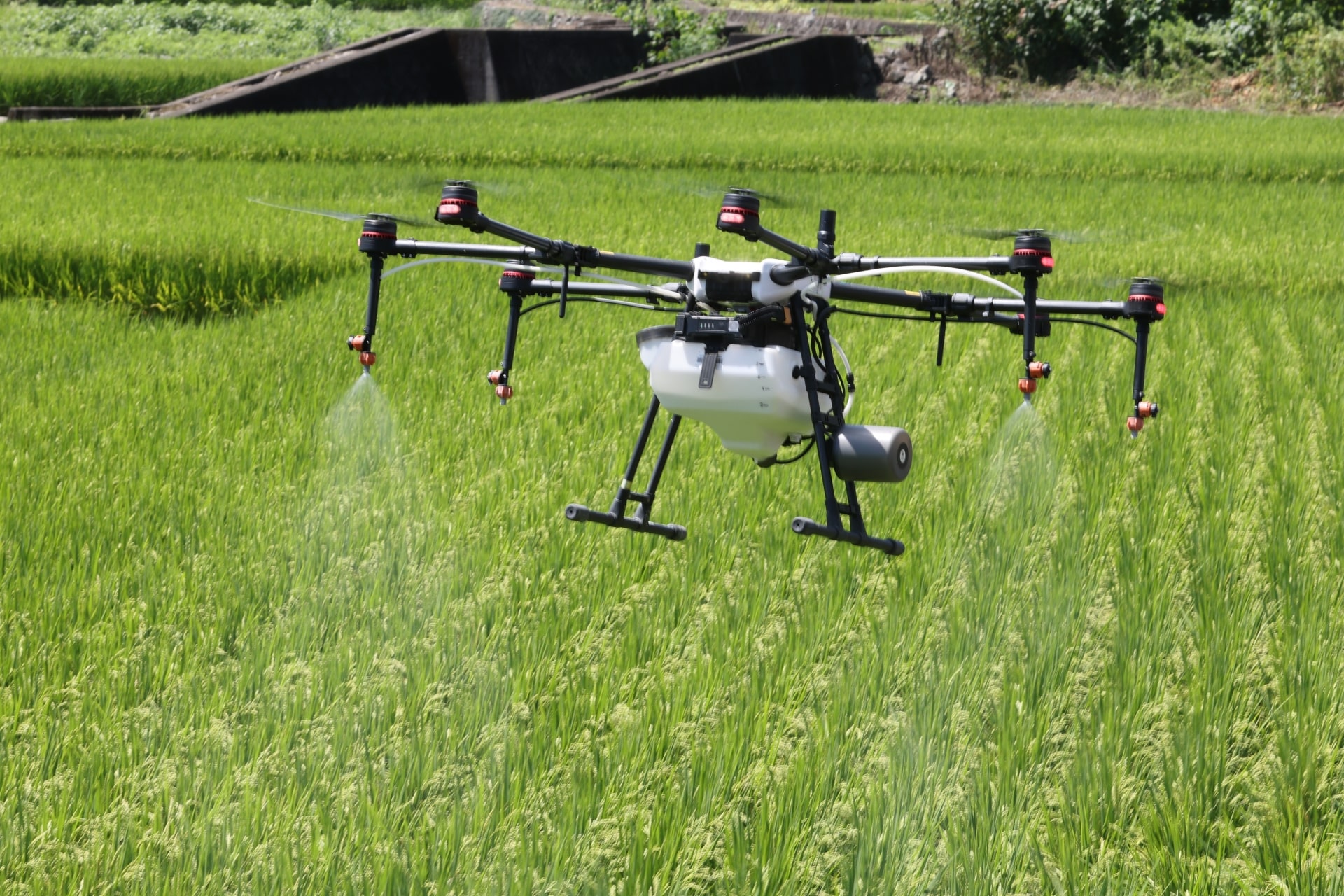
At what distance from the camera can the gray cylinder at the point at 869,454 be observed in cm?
197

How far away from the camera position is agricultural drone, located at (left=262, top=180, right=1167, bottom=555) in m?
1.93

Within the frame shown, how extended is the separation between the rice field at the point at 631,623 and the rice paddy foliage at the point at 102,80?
49.0 ft

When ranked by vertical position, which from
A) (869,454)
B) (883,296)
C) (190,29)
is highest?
(190,29)

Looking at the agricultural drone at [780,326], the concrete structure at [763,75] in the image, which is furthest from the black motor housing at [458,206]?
the concrete structure at [763,75]

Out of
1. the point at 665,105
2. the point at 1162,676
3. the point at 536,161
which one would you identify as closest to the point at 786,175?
the point at 536,161

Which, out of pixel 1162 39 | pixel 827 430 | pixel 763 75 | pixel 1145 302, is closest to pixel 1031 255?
pixel 1145 302

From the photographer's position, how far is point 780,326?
6.72 ft

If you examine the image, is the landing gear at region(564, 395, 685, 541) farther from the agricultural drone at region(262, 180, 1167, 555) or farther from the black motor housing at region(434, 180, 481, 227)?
the black motor housing at region(434, 180, 481, 227)

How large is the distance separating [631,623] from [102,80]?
65.9ft

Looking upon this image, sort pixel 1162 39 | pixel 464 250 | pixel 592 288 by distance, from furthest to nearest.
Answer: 1. pixel 1162 39
2. pixel 592 288
3. pixel 464 250

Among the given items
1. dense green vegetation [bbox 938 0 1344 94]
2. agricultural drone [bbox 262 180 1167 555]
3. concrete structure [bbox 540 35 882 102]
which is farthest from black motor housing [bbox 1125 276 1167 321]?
dense green vegetation [bbox 938 0 1344 94]

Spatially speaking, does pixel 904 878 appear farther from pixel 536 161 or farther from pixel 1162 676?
pixel 536 161

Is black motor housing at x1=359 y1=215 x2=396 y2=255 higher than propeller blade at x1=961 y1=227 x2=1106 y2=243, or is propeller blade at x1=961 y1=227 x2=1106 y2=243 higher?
propeller blade at x1=961 y1=227 x2=1106 y2=243

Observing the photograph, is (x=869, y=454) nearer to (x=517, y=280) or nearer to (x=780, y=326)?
(x=780, y=326)
